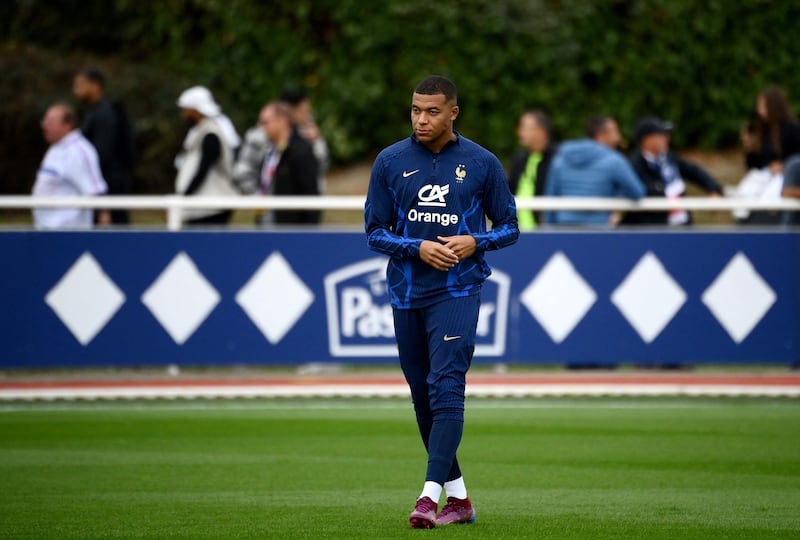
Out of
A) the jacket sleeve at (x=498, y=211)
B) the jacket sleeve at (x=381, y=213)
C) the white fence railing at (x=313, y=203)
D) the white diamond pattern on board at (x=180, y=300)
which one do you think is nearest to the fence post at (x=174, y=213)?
the white fence railing at (x=313, y=203)

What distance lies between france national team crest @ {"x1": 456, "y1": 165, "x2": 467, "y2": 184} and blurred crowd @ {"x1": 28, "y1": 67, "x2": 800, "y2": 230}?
6.23m

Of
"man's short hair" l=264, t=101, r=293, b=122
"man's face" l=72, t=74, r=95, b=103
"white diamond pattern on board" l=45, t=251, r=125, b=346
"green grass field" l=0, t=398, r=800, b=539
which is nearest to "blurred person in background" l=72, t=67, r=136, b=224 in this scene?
"man's face" l=72, t=74, r=95, b=103

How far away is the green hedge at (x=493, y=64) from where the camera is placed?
2083cm

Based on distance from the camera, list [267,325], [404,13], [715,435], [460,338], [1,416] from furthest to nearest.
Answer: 1. [404,13]
2. [267,325]
3. [1,416]
4. [715,435]
5. [460,338]

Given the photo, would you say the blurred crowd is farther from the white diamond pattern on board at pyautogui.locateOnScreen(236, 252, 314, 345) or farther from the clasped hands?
the clasped hands

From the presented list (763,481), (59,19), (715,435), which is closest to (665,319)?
(715,435)

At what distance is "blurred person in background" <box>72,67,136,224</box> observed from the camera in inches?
585

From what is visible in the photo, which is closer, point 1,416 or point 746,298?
point 1,416

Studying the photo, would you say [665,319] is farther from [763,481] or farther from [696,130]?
[696,130]

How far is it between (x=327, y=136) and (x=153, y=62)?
3217 mm

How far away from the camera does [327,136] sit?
71.3ft

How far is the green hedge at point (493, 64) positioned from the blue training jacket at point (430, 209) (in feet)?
45.3

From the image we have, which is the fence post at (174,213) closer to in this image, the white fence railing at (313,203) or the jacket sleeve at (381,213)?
the white fence railing at (313,203)

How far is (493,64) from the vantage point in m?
21.0
